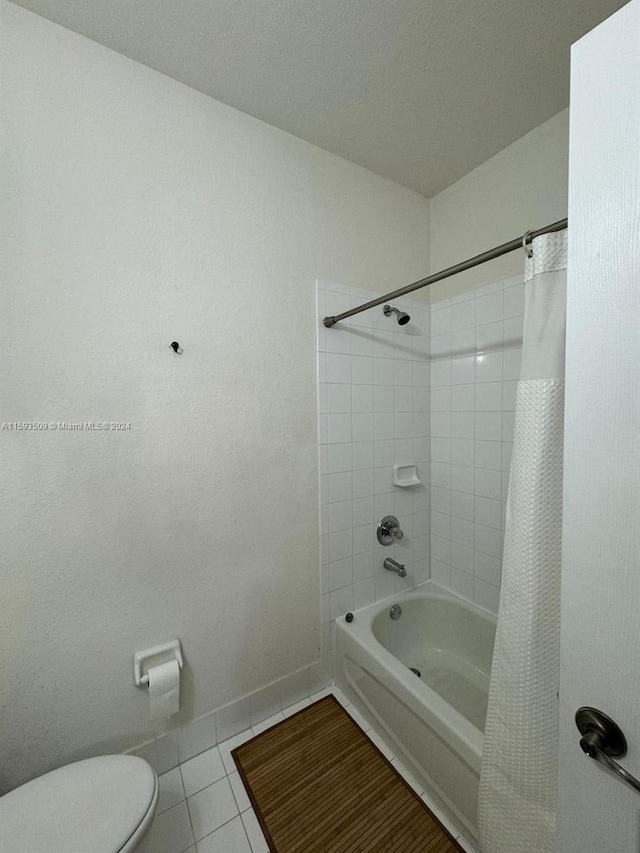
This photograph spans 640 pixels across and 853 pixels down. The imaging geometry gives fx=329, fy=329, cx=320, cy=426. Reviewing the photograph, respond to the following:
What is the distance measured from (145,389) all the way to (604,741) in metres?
1.42

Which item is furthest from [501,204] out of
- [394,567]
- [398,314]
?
[394,567]

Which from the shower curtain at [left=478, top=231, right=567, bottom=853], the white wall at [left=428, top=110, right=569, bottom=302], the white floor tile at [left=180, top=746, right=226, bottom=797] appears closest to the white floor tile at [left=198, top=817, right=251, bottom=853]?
the white floor tile at [left=180, top=746, right=226, bottom=797]

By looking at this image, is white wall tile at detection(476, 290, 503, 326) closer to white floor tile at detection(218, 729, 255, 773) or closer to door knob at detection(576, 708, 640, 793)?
door knob at detection(576, 708, 640, 793)

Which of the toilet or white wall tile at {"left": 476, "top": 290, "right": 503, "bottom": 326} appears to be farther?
white wall tile at {"left": 476, "top": 290, "right": 503, "bottom": 326}

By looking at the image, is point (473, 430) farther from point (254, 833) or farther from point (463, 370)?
point (254, 833)

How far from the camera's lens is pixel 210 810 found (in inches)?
44.8

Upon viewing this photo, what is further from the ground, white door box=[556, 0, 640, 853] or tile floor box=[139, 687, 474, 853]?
white door box=[556, 0, 640, 853]

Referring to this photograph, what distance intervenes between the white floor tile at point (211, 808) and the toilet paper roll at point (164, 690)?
33cm

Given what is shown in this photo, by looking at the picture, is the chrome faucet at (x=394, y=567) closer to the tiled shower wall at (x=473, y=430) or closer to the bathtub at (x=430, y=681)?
the bathtub at (x=430, y=681)

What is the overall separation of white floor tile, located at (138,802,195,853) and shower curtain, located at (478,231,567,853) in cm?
93

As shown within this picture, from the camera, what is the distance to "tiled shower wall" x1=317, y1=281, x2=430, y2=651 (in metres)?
1.60

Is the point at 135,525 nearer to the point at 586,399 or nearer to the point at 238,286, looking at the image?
the point at 238,286

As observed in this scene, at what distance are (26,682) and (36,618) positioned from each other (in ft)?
0.67

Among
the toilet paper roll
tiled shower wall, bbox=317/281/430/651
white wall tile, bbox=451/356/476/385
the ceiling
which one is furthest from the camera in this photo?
white wall tile, bbox=451/356/476/385
